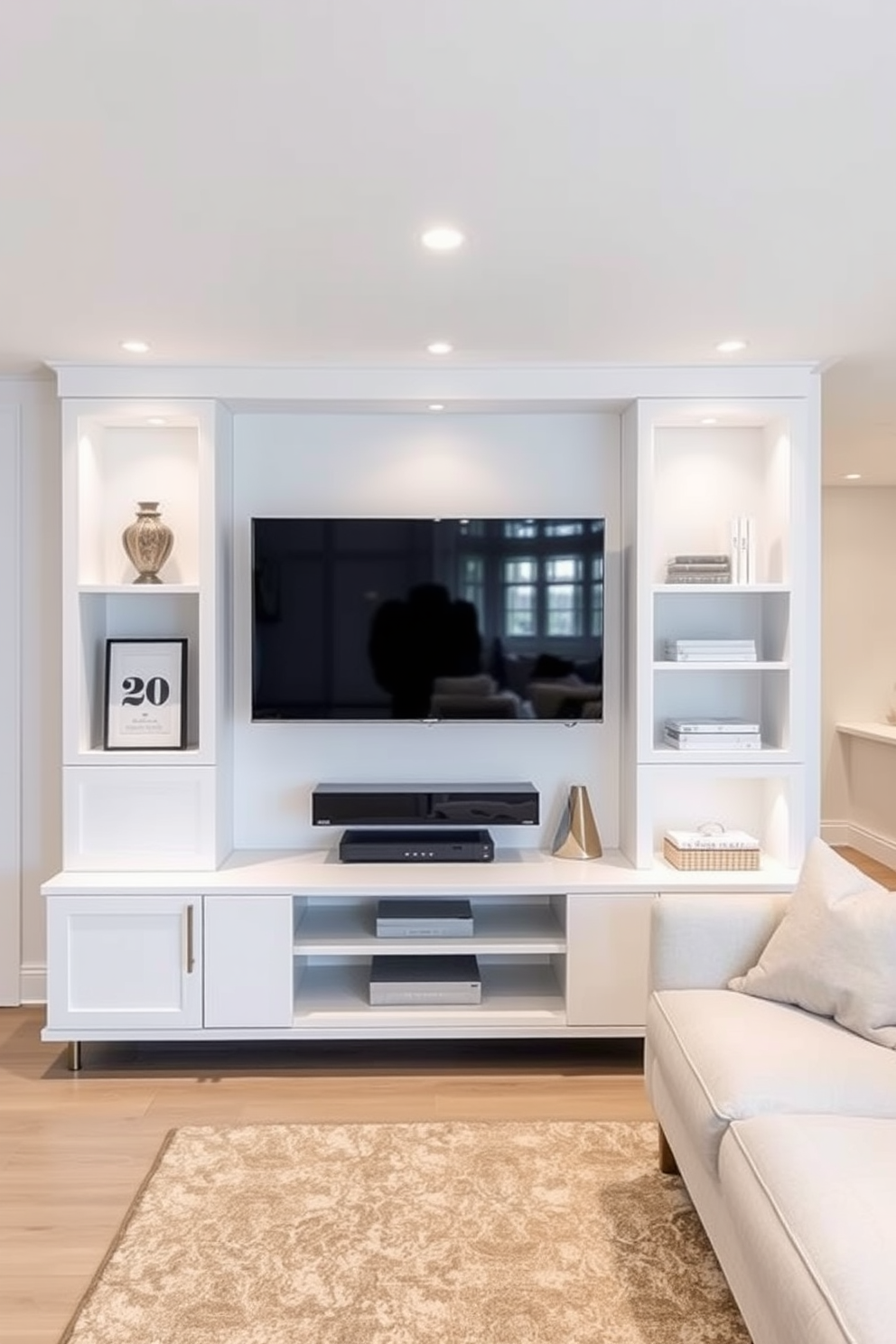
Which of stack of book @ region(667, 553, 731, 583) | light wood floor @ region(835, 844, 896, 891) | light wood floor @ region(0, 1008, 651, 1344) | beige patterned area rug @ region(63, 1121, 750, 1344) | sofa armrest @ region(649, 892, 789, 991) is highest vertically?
stack of book @ region(667, 553, 731, 583)

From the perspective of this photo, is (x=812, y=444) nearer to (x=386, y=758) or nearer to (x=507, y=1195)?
(x=386, y=758)

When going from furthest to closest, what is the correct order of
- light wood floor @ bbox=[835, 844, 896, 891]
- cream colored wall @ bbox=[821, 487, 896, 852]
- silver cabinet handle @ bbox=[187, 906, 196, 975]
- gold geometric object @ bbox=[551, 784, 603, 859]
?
1. cream colored wall @ bbox=[821, 487, 896, 852]
2. light wood floor @ bbox=[835, 844, 896, 891]
3. gold geometric object @ bbox=[551, 784, 603, 859]
4. silver cabinet handle @ bbox=[187, 906, 196, 975]

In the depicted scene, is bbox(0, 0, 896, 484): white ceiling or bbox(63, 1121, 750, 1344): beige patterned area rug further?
bbox(63, 1121, 750, 1344): beige patterned area rug

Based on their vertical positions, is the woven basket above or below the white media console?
above

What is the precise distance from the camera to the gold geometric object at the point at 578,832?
355 centimetres

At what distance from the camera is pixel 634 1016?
324 cm

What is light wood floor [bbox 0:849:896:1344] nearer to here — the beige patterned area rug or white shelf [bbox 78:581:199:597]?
the beige patterned area rug

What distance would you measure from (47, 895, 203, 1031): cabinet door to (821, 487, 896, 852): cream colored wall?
459 centimetres

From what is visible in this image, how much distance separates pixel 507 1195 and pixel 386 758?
5.46 feet

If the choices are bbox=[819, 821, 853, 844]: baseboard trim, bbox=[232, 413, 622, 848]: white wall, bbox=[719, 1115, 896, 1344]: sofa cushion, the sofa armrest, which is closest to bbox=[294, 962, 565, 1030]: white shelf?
bbox=[232, 413, 622, 848]: white wall

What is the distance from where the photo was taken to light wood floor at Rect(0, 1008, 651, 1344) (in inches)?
93.0

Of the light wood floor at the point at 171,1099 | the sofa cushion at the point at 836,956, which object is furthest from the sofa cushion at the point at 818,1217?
the light wood floor at the point at 171,1099

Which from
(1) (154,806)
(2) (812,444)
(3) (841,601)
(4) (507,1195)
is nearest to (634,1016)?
(4) (507,1195)

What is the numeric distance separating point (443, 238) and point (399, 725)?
1.92 meters
